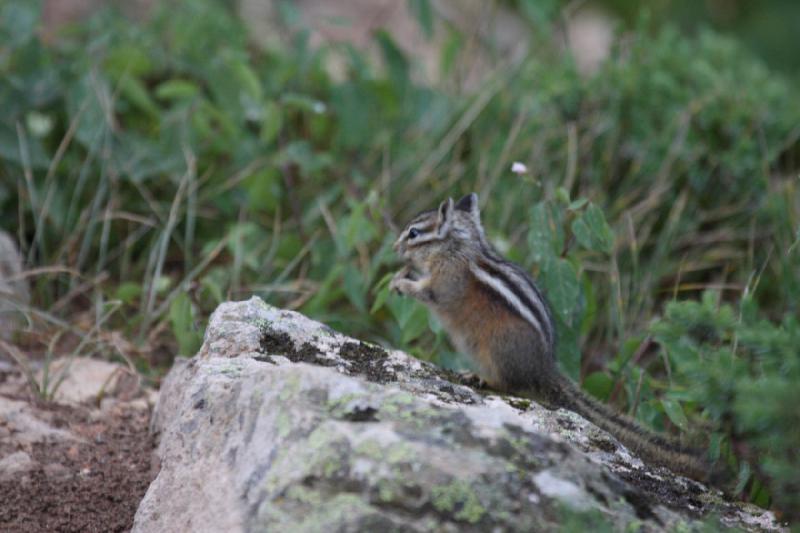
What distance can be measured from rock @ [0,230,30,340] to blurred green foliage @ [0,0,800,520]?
124 mm

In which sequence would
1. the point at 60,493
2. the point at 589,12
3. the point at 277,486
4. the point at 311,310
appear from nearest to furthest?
1. the point at 277,486
2. the point at 60,493
3. the point at 311,310
4. the point at 589,12

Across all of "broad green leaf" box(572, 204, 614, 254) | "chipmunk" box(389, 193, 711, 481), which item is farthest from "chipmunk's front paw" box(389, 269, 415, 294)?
"broad green leaf" box(572, 204, 614, 254)

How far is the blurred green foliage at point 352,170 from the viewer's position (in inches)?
201

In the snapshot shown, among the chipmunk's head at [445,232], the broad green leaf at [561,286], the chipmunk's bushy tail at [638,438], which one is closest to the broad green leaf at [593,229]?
the broad green leaf at [561,286]

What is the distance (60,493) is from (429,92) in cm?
414

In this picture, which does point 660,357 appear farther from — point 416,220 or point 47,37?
point 47,37

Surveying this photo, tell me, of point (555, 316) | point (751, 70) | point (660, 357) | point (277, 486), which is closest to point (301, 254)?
point (555, 316)

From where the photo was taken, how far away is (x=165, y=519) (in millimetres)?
2803

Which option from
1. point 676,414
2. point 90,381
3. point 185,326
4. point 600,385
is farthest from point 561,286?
point 90,381

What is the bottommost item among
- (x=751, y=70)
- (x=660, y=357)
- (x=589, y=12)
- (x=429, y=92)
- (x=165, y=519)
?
(x=165, y=519)

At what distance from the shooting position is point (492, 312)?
4043mm

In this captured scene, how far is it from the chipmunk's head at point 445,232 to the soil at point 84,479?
1311 millimetres

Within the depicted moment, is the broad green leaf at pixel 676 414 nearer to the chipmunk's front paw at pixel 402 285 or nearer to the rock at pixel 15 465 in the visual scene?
the chipmunk's front paw at pixel 402 285

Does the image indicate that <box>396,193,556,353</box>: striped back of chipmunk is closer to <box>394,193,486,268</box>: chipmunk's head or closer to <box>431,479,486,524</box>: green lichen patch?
<box>394,193,486,268</box>: chipmunk's head
